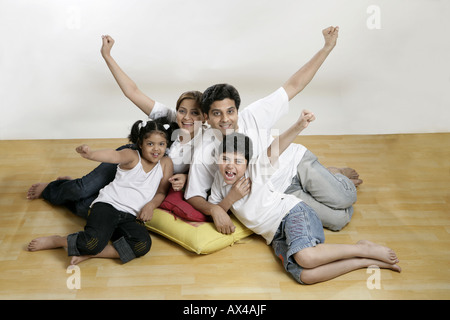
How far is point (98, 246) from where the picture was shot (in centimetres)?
270

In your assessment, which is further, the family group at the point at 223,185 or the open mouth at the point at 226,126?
the open mouth at the point at 226,126

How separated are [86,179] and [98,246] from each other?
506mm

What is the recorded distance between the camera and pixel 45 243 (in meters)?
2.82

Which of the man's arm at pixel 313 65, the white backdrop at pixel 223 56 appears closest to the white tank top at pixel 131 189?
the man's arm at pixel 313 65

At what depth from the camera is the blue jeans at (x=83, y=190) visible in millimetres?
3064

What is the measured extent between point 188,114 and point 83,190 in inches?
26.2

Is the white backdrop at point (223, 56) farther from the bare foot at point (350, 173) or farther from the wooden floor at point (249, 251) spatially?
the bare foot at point (350, 173)

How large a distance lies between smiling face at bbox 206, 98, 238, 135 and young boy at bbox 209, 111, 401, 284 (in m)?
0.10

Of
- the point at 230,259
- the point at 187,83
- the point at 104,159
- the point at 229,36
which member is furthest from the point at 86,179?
the point at 229,36

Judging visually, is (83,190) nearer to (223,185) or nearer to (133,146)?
(133,146)

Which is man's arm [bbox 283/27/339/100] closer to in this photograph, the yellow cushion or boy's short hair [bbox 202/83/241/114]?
boy's short hair [bbox 202/83/241/114]

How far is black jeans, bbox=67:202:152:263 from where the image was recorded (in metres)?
2.69

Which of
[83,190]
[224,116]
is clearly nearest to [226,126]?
[224,116]

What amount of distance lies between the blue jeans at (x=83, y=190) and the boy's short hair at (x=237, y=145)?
1.84 feet
